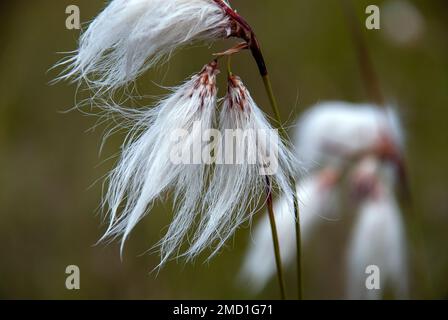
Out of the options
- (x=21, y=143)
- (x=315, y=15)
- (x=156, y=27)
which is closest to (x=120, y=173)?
(x=156, y=27)

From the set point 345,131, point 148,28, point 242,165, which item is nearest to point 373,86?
point 345,131

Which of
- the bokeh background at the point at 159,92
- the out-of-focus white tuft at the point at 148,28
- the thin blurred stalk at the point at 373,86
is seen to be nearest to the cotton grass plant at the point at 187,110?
the out-of-focus white tuft at the point at 148,28

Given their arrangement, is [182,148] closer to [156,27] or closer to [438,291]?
[156,27]

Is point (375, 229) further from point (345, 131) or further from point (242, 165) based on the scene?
point (242, 165)

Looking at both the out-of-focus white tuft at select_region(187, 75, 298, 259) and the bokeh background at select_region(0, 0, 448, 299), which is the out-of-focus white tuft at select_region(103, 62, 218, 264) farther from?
the bokeh background at select_region(0, 0, 448, 299)

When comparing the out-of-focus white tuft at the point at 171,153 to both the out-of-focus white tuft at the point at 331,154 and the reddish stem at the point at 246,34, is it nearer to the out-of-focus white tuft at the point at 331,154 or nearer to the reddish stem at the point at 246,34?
the reddish stem at the point at 246,34

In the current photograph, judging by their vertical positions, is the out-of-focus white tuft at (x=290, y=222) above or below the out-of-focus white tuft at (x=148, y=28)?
below
